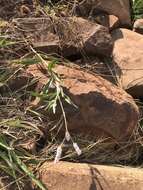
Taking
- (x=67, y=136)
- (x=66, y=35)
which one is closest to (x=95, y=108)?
(x=67, y=136)

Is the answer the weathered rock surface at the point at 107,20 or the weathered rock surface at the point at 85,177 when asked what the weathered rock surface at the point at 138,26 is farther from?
the weathered rock surface at the point at 85,177

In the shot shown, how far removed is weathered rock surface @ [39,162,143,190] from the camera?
2512 mm

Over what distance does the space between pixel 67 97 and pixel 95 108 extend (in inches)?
6.3

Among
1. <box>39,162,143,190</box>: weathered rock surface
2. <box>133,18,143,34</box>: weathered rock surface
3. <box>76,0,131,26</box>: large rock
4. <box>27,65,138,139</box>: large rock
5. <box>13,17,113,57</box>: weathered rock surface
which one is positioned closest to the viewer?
<box>39,162,143,190</box>: weathered rock surface

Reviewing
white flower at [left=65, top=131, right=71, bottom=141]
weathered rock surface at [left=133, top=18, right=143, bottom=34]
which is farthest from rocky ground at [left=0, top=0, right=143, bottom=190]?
weathered rock surface at [left=133, top=18, right=143, bottom=34]

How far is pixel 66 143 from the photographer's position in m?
2.78

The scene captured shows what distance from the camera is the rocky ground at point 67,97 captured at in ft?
8.46

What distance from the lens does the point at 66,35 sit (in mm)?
3127

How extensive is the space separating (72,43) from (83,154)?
63cm

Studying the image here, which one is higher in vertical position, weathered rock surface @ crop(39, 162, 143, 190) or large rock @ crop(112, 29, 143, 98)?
large rock @ crop(112, 29, 143, 98)

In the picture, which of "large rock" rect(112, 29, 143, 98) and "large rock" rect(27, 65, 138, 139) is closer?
"large rock" rect(27, 65, 138, 139)

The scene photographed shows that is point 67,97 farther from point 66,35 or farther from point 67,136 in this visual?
point 66,35

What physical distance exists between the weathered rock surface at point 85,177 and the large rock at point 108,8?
1.09 metres

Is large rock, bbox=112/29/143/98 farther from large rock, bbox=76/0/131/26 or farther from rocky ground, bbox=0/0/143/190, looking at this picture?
large rock, bbox=76/0/131/26
